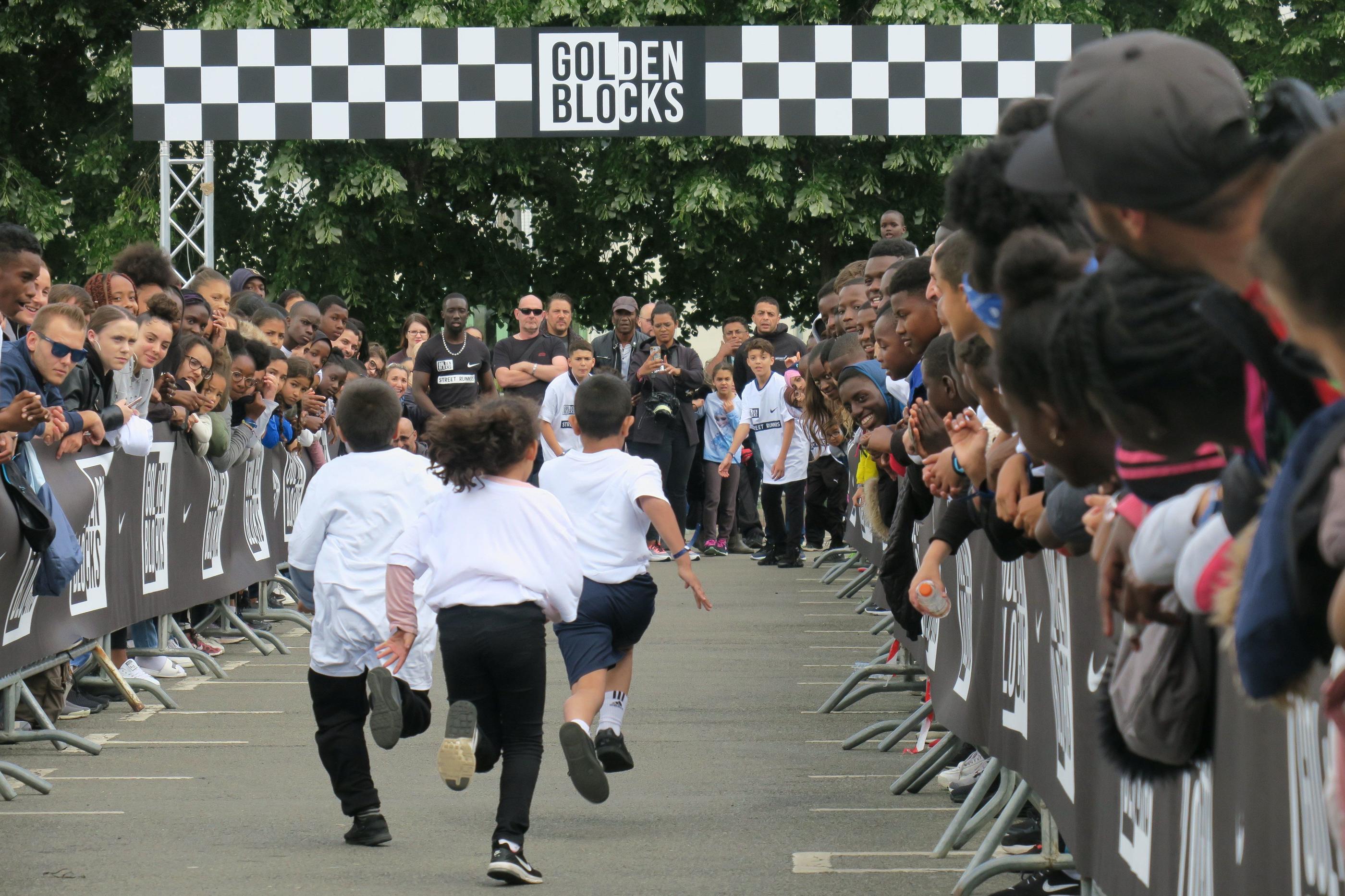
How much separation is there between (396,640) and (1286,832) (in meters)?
3.50

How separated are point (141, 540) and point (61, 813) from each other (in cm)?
288

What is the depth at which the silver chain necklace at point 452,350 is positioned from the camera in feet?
50.3

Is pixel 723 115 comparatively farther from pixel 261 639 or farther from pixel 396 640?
pixel 396 640

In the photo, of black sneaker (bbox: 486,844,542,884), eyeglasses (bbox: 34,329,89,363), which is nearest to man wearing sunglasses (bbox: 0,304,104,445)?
eyeglasses (bbox: 34,329,89,363)

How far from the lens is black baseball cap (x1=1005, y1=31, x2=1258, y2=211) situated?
1.89 metres

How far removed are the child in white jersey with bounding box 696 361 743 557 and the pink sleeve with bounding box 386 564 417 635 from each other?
1082cm

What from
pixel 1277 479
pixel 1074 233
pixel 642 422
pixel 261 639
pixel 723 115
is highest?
pixel 723 115

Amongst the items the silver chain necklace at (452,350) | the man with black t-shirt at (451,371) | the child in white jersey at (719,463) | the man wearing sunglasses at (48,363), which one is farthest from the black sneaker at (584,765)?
the child in white jersey at (719,463)

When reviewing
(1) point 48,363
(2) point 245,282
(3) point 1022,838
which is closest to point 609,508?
(3) point 1022,838

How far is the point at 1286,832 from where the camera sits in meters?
2.33

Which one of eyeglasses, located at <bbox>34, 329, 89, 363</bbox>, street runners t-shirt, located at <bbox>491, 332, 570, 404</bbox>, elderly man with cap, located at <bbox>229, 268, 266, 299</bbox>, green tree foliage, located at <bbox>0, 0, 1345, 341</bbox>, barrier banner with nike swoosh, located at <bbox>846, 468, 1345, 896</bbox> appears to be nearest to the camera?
barrier banner with nike swoosh, located at <bbox>846, 468, 1345, 896</bbox>

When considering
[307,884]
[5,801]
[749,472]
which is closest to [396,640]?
[307,884]

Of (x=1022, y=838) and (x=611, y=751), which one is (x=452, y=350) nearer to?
(x=611, y=751)

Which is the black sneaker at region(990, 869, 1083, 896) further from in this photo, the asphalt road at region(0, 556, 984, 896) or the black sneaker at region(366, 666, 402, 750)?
the black sneaker at region(366, 666, 402, 750)
